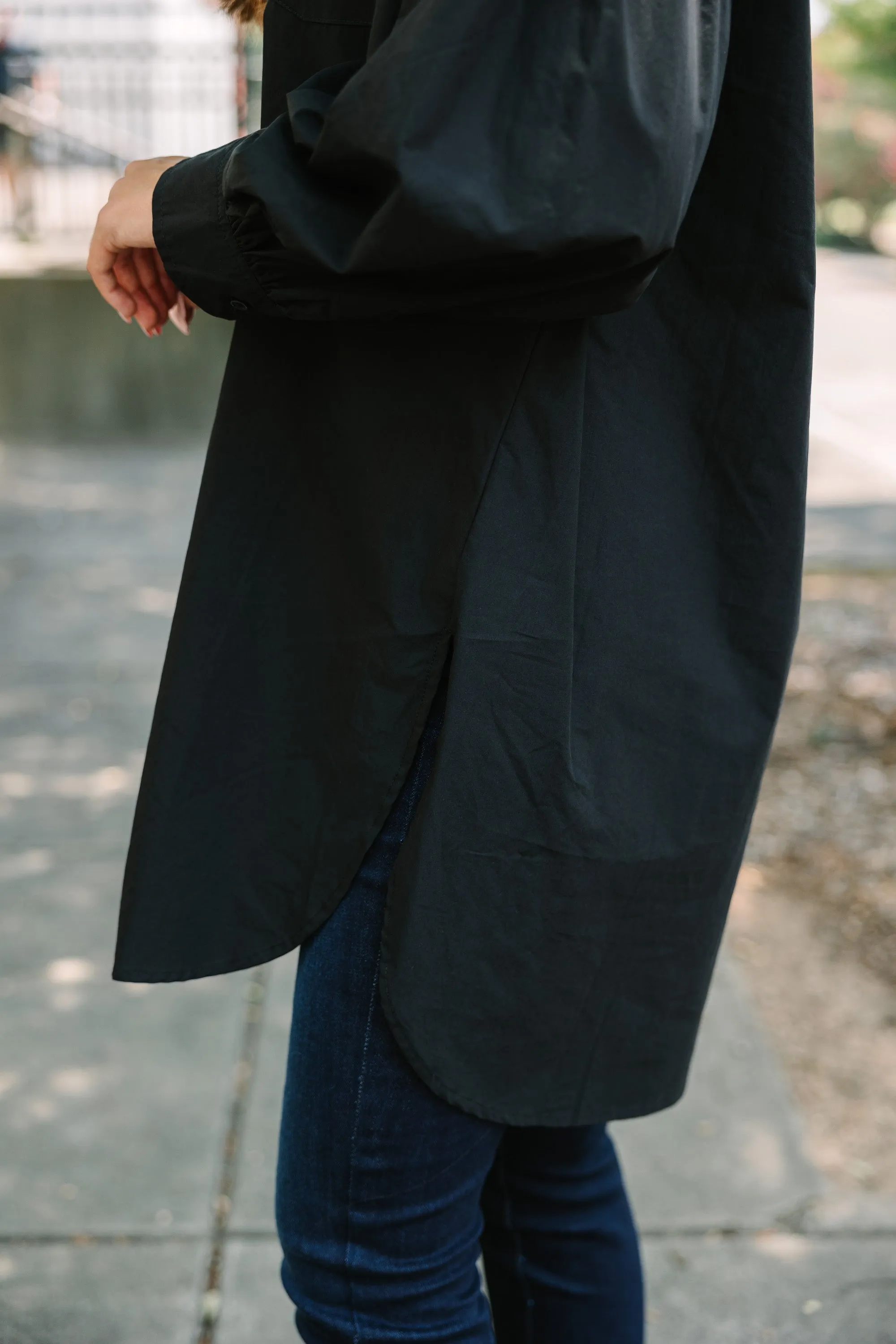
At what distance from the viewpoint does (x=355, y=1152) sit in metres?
1.19

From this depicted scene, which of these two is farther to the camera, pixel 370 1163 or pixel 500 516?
pixel 370 1163

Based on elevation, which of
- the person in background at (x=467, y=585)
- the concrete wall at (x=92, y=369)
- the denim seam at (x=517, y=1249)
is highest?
the person in background at (x=467, y=585)

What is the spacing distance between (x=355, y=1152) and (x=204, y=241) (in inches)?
30.3

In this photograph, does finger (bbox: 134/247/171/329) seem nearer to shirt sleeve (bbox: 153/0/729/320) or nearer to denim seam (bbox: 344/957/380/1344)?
shirt sleeve (bbox: 153/0/729/320)

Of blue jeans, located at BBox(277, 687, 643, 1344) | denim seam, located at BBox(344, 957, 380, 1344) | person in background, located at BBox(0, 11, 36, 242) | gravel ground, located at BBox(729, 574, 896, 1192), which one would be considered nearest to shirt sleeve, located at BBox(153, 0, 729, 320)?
blue jeans, located at BBox(277, 687, 643, 1344)

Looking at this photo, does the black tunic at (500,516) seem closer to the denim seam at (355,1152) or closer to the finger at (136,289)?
the denim seam at (355,1152)

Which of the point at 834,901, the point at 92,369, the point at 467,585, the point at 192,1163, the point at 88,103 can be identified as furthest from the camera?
the point at 88,103

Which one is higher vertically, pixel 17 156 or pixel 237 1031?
pixel 17 156

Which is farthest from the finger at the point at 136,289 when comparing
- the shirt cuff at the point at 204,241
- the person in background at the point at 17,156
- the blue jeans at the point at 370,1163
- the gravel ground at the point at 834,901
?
the person in background at the point at 17,156

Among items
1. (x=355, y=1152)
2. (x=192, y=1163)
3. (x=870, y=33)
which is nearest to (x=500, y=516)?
(x=355, y=1152)

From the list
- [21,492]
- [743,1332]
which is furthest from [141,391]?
[743,1332]

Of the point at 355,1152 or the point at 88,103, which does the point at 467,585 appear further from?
the point at 88,103

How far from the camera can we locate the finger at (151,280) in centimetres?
125

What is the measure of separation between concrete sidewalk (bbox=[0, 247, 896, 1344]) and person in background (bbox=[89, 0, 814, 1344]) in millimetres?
905
